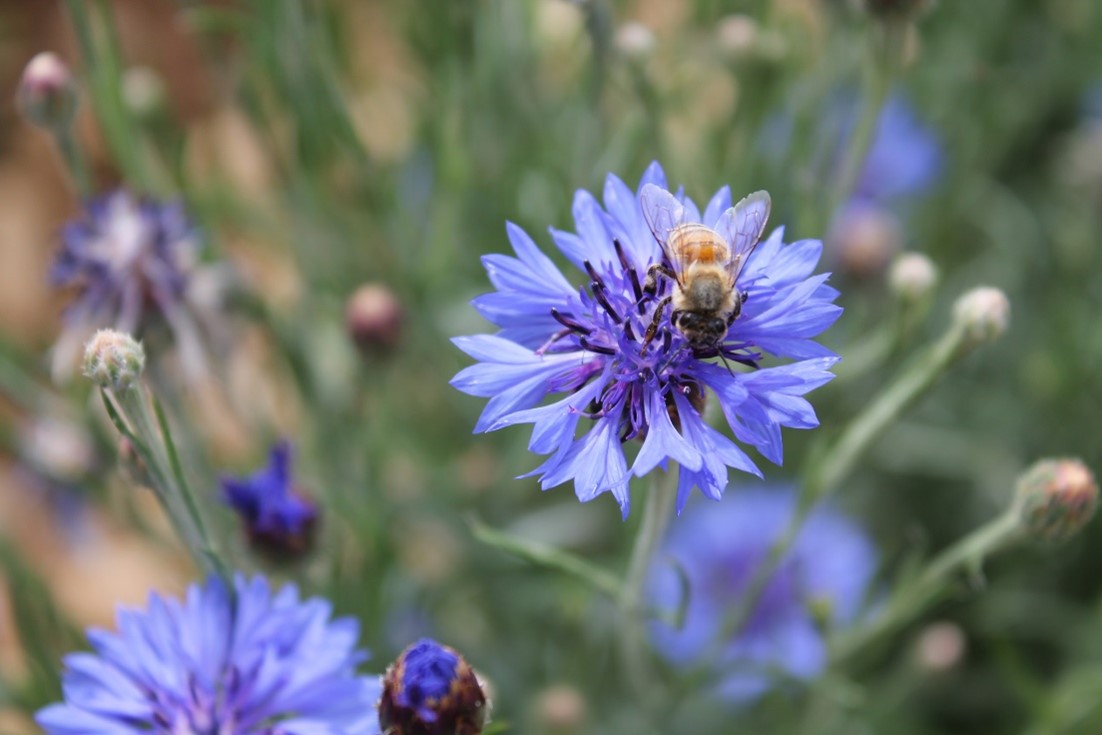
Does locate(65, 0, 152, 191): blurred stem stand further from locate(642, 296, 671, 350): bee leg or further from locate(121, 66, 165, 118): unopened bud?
locate(642, 296, 671, 350): bee leg

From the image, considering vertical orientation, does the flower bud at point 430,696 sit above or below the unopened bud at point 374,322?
below

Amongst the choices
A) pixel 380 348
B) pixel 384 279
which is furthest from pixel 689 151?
pixel 380 348

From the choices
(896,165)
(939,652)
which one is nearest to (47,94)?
(939,652)

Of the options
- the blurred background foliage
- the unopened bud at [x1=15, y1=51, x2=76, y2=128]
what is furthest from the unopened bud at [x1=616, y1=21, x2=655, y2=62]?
the unopened bud at [x1=15, y1=51, x2=76, y2=128]

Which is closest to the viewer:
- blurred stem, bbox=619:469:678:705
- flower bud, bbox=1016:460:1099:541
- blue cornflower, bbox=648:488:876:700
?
blurred stem, bbox=619:469:678:705

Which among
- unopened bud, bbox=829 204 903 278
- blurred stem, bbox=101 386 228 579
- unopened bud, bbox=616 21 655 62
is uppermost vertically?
unopened bud, bbox=829 204 903 278

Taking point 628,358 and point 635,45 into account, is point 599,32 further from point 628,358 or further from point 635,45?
point 628,358

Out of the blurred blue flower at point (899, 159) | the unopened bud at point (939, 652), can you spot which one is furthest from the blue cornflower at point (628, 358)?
the blurred blue flower at point (899, 159)

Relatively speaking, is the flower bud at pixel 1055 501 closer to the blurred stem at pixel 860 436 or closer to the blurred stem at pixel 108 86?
the blurred stem at pixel 860 436
